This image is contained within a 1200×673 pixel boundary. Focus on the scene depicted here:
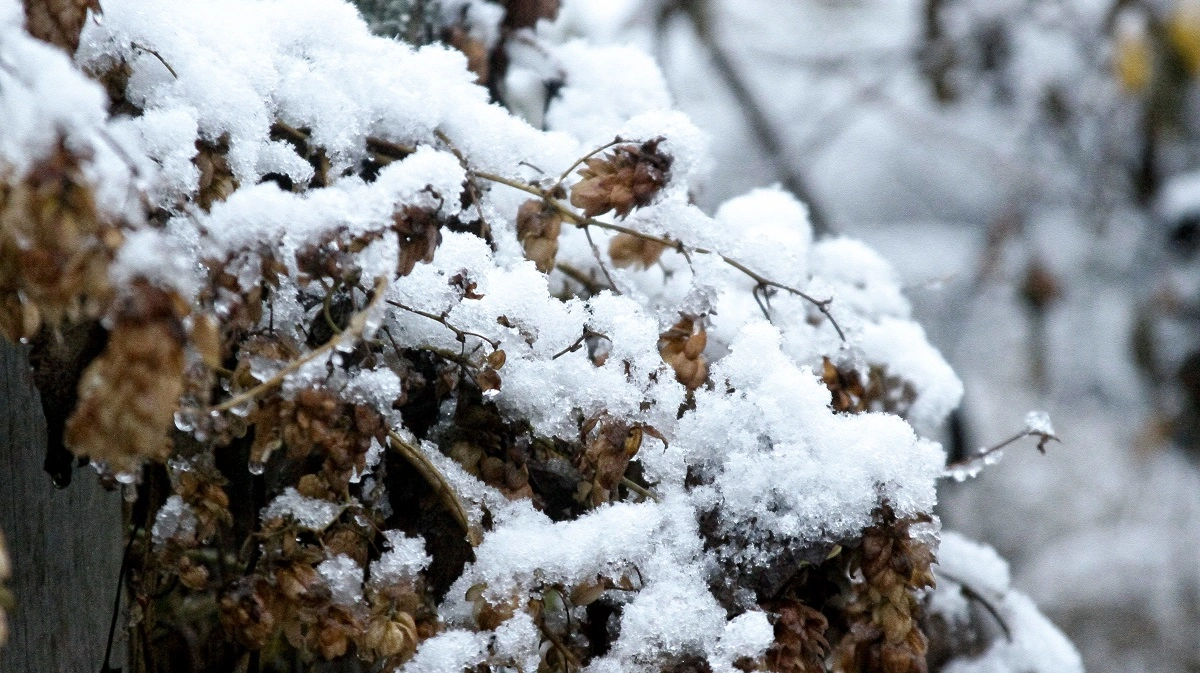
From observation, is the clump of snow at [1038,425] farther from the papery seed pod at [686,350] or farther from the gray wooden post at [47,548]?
the gray wooden post at [47,548]

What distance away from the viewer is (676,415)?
1.18 meters

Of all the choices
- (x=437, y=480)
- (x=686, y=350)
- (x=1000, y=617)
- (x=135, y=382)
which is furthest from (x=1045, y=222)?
(x=135, y=382)

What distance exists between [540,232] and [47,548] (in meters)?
0.66

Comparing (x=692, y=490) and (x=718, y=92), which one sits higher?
(x=718, y=92)

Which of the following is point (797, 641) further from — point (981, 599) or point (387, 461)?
point (981, 599)

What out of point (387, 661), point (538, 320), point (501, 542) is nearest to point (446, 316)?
point (538, 320)

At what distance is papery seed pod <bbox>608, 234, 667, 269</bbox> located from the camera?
127cm

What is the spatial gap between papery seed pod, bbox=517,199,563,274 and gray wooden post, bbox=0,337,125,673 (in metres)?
0.56

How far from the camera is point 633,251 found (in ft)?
4.24

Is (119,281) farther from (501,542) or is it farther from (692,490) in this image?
(692,490)

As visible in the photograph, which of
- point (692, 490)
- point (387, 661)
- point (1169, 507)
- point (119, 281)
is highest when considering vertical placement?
point (1169, 507)

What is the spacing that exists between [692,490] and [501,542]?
0.21 m

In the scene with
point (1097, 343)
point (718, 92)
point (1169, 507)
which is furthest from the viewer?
point (718, 92)

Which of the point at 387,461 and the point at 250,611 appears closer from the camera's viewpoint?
the point at 250,611
